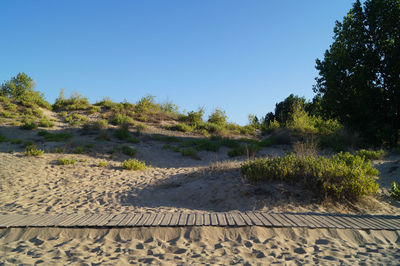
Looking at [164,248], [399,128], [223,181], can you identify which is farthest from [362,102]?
[164,248]

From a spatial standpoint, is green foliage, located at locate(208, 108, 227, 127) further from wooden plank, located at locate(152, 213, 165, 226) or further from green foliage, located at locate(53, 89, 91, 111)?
wooden plank, located at locate(152, 213, 165, 226)

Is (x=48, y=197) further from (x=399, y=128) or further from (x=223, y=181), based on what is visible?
(x=399, y=128)

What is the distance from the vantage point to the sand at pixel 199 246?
2.81 m

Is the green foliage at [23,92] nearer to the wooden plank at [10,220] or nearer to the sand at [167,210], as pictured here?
the sand at [167,210]

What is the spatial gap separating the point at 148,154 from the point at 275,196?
748 cm

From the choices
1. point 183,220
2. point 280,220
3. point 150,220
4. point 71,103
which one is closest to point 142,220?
point 150,220

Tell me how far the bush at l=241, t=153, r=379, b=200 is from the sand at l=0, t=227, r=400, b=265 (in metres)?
1.32

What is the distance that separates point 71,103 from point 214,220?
776 inches

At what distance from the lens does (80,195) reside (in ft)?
19.4

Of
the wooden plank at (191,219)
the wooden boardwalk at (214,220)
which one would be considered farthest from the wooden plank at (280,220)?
the wooden plank at (191,219)

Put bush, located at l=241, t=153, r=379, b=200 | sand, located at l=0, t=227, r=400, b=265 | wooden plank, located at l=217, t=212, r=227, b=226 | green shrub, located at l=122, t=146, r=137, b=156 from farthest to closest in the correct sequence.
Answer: green shrub, located at l=122, t=146, r=137, b=156 < bush, located at l=241, t=153, r=379, b=200 < wooden plank, located at l=217, t=212, r=227, b=226 < sand, located at l=0, t=227, r=400, b=265

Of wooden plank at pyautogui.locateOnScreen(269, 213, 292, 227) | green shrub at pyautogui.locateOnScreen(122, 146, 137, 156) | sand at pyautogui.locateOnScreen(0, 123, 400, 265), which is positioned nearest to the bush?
sand at pyautogui.locateOnScreen(0, 123, 400, 265)

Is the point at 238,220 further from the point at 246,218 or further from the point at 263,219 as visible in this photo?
the point at 263,219

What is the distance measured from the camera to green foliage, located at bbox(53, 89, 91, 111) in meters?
18.8
